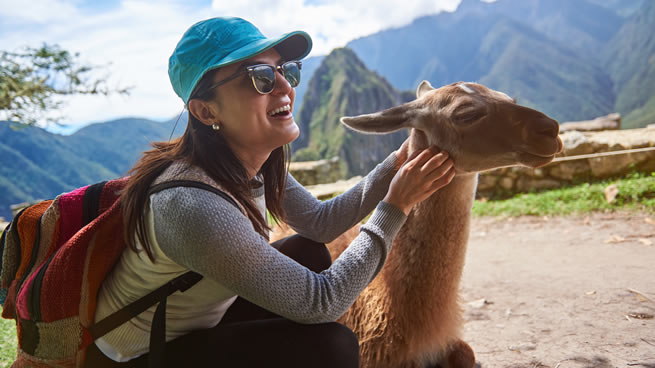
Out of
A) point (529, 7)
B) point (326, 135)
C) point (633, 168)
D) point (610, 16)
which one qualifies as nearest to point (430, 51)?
point (529, 7)

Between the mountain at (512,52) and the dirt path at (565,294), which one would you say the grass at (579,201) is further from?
the mountain at (512,52)

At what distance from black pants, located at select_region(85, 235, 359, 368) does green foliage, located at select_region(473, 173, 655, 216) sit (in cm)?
490

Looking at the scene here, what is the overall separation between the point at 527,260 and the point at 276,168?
125 inches

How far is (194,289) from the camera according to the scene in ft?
4.77

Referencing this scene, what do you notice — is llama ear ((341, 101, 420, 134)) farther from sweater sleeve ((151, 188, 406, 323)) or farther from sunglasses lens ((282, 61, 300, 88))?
sweater sleeve ((151, 188, 406, 323))

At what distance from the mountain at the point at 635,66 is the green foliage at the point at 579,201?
177 feet

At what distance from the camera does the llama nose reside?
148 cm

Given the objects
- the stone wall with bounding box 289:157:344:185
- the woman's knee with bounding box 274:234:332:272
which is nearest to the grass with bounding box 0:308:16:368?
the woman's knee with bounding box 274:234:332:272

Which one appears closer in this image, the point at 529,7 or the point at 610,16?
the point at 610,16

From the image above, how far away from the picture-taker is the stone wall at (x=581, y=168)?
228 inches

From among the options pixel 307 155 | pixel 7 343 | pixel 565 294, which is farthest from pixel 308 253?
pixel 307 155

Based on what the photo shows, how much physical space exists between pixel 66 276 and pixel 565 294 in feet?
10.6

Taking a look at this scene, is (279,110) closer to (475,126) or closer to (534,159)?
(475,126)

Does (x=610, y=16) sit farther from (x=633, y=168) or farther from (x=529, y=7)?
(x=633, y=168)
